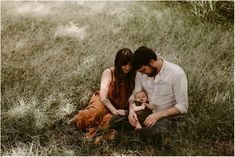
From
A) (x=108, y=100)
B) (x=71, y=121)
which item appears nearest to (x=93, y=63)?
(x=71, y=121)

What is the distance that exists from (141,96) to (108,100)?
337mm

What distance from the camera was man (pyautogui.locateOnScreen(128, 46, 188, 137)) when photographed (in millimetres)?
3846

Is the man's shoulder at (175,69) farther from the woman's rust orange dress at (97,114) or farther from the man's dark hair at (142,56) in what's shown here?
the woman's rust orange dress at (97,114)

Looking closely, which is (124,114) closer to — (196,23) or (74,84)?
(74,84)

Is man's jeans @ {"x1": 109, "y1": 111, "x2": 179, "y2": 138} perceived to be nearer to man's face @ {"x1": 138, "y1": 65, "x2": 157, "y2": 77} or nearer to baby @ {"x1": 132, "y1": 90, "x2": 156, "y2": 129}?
baby @ {"x1": 132, "y1": 90, "x2": 156, "y2": 129}

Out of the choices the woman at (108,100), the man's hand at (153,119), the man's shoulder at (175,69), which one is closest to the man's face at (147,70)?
the man's shoulder at (175,69)

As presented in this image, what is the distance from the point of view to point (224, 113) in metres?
4.41

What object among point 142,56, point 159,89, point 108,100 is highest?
point 142,56

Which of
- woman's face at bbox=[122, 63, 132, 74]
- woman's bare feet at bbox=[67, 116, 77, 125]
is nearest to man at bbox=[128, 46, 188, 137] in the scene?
woman's face at bbox=[122, 63, 132, 74]

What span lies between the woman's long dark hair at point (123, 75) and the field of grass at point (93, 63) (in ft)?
1.69

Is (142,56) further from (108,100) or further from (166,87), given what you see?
(108,100)

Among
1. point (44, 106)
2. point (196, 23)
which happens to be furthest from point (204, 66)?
point (44, 106)

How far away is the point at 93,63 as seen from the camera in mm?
5430

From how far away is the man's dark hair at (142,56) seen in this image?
376cm
